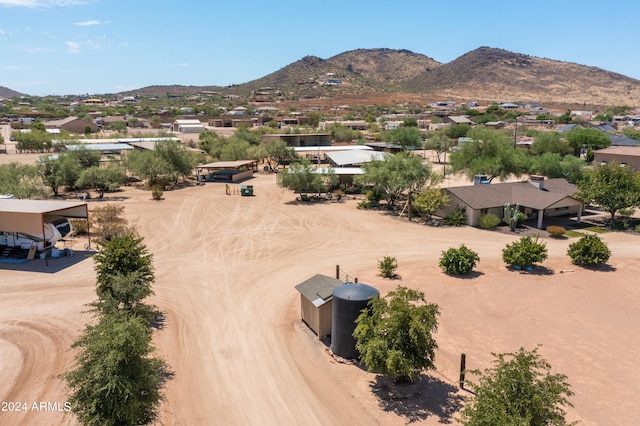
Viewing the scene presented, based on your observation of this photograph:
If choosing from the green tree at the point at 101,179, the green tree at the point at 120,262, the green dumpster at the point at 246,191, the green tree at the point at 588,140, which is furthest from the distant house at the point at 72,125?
the green tree at the point at 588,140

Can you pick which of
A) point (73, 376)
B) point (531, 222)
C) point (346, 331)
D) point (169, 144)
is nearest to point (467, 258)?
point (346, 331)

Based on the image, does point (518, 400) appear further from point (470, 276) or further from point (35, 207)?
point (35, 207)

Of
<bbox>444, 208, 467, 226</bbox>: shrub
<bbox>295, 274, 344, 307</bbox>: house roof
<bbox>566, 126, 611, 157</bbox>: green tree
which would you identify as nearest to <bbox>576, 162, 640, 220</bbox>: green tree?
<bbox>444, 208, 467, 226</bbox>: shrub

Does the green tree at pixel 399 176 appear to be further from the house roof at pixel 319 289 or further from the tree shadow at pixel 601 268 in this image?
the house roof at pixel 319 289

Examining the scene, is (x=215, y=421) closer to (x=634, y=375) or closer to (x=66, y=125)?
(x=634, y=375)

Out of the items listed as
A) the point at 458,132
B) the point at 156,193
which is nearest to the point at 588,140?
the point at 458,132

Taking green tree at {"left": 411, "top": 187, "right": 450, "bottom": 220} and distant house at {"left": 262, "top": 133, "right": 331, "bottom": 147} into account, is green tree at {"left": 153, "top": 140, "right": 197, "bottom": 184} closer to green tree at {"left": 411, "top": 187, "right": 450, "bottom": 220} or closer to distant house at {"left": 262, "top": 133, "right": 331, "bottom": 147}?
distant house at {"left": 262, "top": 133, "right": 331, "bottom": 147}
